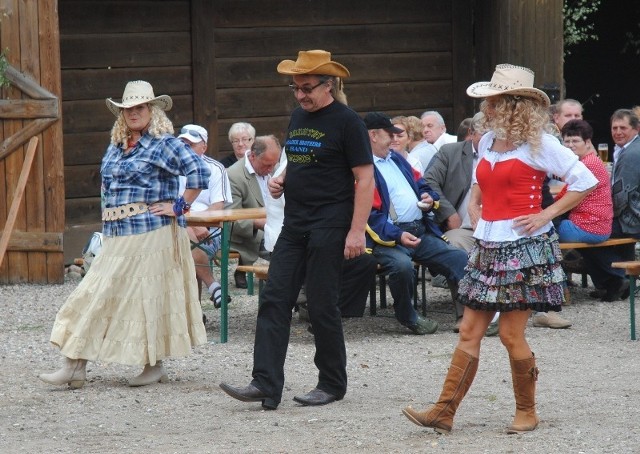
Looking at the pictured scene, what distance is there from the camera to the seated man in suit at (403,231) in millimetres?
8953

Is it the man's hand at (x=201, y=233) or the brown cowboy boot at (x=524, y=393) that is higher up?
the man's hand at (x=201, y=233)

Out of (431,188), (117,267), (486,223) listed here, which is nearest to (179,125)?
(431,188)

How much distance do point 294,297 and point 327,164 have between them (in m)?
0.70

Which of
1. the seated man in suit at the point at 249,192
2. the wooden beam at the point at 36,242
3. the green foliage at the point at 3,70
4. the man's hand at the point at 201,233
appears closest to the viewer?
the man's hand at the point at 201,233

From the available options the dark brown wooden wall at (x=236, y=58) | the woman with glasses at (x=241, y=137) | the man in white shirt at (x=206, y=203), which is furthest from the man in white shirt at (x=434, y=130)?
the man in white shirt at (x=206, y=203)

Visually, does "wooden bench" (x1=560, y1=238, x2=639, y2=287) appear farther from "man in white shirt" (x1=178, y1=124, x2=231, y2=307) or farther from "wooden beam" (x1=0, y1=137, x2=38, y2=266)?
"wooden beam" (x1=0, y1=137, x2=38, y2=266)

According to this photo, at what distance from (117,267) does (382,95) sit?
24.5 ft

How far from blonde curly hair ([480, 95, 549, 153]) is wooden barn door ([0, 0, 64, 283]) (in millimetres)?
6251

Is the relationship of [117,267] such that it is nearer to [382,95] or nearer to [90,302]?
[90,302]

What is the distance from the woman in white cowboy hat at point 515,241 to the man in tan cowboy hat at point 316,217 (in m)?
0.84

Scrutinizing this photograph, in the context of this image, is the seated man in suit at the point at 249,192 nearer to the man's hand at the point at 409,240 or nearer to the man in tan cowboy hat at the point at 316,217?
the man's hand at the point at 409,240

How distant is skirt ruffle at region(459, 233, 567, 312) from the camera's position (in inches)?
231

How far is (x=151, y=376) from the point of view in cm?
737

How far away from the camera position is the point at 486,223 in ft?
19.7
